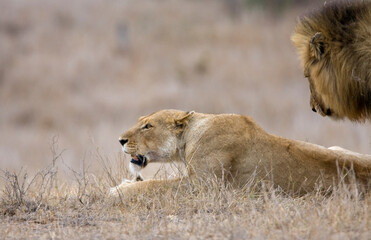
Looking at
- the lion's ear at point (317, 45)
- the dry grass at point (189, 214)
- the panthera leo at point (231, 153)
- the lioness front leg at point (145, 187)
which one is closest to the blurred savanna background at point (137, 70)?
the panthera leo at point (231, 153)

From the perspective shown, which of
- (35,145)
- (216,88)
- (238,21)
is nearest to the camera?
(35,145)

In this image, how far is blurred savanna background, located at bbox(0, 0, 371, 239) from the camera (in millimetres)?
17922

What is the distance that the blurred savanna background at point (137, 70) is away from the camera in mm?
17922

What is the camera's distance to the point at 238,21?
85.4 feet

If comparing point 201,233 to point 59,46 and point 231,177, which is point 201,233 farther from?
point 59,46

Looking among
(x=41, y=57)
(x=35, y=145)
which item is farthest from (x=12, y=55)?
(x=35, y=145)

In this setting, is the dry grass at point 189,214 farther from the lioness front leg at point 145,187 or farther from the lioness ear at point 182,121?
the lioness ear at point 182,121

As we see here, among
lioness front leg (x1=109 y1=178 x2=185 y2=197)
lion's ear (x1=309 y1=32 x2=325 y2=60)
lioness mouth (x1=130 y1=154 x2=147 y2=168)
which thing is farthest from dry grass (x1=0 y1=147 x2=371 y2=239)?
lion's ear (x1=309 y1=32 x2=325 y2=60)

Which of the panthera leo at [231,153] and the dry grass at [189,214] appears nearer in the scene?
the dry grass at [189,214]

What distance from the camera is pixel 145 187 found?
5.66 metres

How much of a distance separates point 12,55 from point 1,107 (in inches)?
136

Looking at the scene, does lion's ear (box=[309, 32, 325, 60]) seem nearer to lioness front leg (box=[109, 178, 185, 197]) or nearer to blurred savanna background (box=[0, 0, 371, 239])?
lioness front leg (box=[109, 178, 185, 197])

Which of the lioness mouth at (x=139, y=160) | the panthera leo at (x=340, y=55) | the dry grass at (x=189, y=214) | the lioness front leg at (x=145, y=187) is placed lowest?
the dry grass at (x=189, y=214)

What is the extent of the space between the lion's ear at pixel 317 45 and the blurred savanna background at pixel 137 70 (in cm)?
903
